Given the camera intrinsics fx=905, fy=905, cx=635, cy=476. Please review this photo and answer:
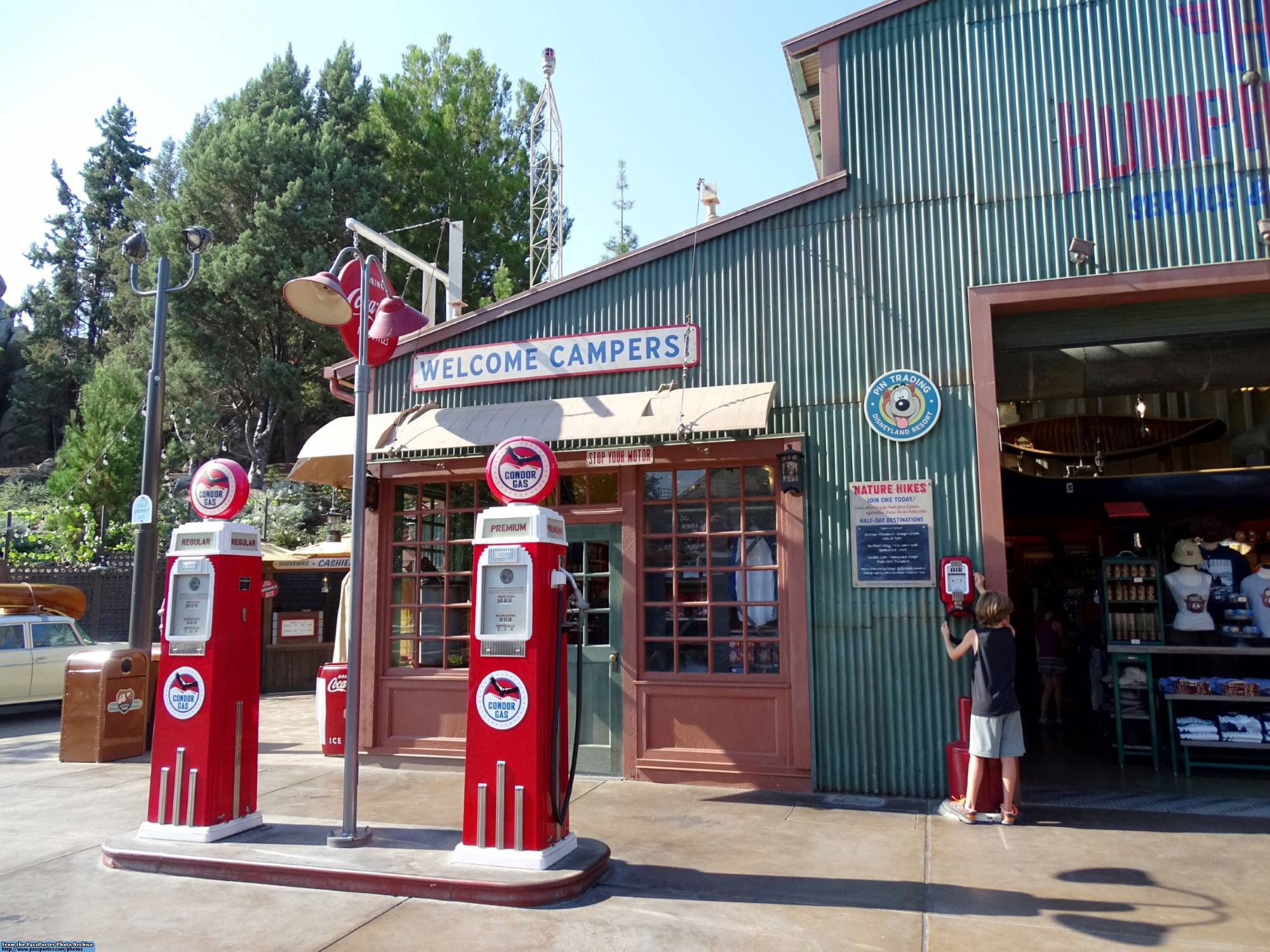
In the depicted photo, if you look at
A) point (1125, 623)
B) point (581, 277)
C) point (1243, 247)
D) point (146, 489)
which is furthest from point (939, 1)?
point (146, 489)

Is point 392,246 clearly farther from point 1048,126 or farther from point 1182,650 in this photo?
point 1182,650

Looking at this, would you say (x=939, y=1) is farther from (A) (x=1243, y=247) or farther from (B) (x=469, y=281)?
(B) (x=469, y=281)

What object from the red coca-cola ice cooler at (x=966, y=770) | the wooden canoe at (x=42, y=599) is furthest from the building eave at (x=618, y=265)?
the wooden canoe at (x=42, y=599)

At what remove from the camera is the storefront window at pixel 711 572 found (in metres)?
7.79

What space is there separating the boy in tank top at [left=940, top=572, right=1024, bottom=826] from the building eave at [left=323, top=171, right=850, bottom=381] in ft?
12.5

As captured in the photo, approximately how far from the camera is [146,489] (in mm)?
10531

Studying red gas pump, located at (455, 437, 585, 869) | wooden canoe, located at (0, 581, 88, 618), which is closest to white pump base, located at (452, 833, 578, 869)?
red gas pump, located at (455, 437, 585, 869)

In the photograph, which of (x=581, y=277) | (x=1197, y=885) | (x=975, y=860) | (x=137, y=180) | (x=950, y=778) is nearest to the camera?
(x=1197, y=885)

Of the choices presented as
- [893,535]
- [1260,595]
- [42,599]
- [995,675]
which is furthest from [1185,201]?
[42,599]

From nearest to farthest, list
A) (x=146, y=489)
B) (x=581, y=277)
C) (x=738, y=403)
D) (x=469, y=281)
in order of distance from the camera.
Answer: (x=738, y=403)
(x=581, y=277)
(x=146, y=489)
(x=469, y=281)

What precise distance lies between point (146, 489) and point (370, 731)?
431 cm

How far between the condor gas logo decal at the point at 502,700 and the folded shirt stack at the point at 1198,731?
617cm

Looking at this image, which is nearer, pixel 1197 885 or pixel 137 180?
pixel 1197 885

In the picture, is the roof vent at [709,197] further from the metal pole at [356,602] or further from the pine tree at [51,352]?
the pine tree at [51,352]
